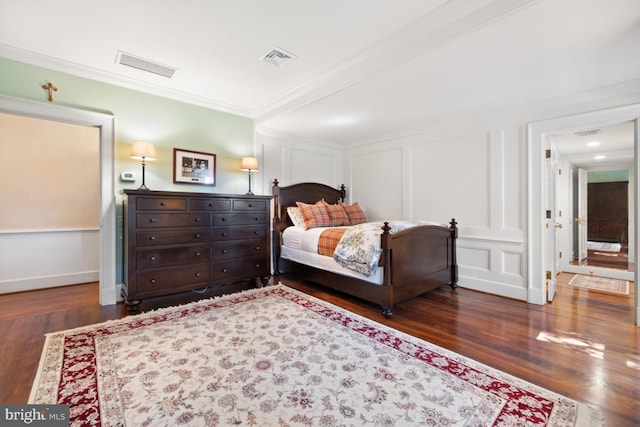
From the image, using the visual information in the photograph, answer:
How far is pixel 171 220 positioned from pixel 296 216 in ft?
5.84

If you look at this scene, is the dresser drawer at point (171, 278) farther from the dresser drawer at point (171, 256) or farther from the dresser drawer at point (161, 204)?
the dresser drawer at point (161, 204)

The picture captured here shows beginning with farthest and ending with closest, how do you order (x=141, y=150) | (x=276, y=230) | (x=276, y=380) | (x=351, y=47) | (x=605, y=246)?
(x=605, y=246) → (x=276, y=230) → (x=141, y=150) → (x=351, y=47) → (x=276, y=380)

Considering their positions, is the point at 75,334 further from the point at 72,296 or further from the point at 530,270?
the point at 530,270

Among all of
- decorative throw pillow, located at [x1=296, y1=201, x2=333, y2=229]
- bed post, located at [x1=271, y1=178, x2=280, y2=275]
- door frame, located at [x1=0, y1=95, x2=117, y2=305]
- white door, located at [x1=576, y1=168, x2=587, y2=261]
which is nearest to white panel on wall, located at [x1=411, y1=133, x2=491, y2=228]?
decorative throw pillow, located at [x1=296, y1=201, x2=333, y2=229]

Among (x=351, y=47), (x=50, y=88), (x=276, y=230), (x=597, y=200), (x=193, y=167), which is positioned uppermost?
(x=351, y=47)

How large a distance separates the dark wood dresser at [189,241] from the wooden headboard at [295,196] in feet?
2.14

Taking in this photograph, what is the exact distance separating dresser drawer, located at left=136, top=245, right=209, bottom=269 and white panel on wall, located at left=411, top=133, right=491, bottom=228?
3.15 metres

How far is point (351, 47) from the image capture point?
241cm

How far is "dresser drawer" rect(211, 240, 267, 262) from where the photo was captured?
10.7ft

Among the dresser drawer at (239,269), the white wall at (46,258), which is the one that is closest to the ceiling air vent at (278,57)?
the dresser drawer at (239,269)

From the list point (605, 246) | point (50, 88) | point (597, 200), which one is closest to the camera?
point (50, 88)

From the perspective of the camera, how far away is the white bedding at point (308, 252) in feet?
9.87

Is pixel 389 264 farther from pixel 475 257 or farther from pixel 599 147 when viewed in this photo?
pixel 599 147

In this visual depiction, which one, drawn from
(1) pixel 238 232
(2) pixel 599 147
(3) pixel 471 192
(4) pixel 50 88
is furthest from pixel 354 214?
(2) pixel 599 147
